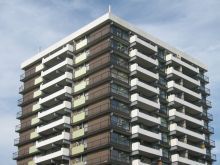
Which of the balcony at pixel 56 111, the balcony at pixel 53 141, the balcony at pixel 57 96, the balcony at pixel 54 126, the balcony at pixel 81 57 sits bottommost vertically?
the balcony at pixel 53 141

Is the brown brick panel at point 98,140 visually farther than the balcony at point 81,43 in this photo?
No

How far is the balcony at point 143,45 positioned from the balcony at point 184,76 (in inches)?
224

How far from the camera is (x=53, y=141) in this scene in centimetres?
9425

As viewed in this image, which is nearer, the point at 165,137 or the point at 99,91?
the point at 99,91

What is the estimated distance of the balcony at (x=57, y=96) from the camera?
97.0 m

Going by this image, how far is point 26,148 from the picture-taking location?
340ft

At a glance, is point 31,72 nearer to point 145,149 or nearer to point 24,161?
point 24,161

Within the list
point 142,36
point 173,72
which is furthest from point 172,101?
point 142,36

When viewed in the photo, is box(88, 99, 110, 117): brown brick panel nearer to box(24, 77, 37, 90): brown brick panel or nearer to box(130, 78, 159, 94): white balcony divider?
box(130, 78, 159, 94): white balcony divider

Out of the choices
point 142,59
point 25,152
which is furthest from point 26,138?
point 142,59

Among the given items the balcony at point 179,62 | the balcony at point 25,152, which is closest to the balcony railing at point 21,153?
the balcony at point 25,152

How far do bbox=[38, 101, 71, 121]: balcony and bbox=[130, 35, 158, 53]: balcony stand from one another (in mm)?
17093

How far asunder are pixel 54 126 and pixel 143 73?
761 inches

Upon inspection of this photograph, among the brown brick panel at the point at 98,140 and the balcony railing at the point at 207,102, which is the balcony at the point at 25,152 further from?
the balcony railing at the point at 207,102
